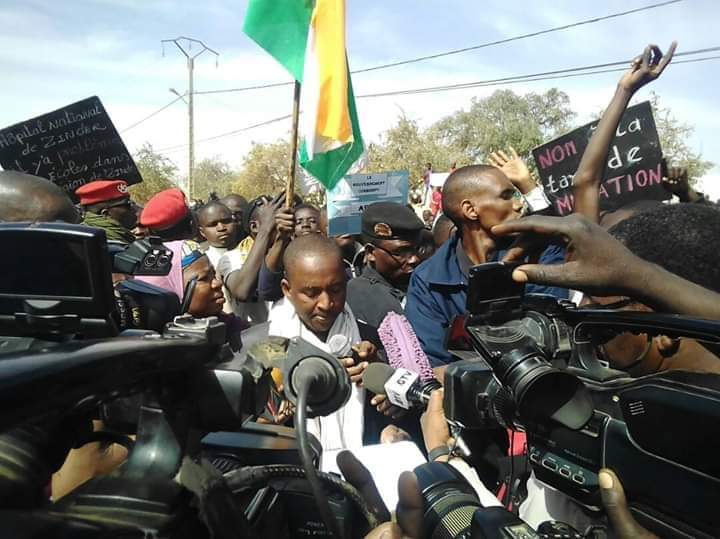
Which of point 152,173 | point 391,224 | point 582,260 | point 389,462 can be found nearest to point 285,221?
point 391,224

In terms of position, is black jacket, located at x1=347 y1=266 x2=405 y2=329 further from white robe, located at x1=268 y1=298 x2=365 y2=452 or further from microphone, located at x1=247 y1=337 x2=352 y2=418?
microphone, located at x1=247 y1=337 x2=352 y2=418

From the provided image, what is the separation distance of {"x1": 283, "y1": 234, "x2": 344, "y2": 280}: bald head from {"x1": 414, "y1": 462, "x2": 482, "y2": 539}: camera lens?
150 cm

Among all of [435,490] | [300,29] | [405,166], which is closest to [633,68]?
[300,29]

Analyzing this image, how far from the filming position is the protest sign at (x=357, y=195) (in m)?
4.34

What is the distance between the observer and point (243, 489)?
2.70 ft

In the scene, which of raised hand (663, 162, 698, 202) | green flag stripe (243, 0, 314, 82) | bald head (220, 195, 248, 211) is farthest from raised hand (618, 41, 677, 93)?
bald head (220, 195, 248, 211)

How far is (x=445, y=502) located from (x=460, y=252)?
1764mm

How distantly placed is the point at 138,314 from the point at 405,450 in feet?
2.15

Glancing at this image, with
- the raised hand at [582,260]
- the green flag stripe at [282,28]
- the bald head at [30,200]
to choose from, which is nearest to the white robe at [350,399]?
the bald head at [30,200]

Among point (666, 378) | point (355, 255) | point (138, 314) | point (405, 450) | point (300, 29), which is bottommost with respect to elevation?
point (405, 450)

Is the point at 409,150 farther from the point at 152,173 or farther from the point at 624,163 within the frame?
the point at 624,163

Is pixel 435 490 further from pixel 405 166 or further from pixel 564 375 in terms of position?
pixel 405 166

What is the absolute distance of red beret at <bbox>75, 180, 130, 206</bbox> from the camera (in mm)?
4238

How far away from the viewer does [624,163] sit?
383 centimetres
